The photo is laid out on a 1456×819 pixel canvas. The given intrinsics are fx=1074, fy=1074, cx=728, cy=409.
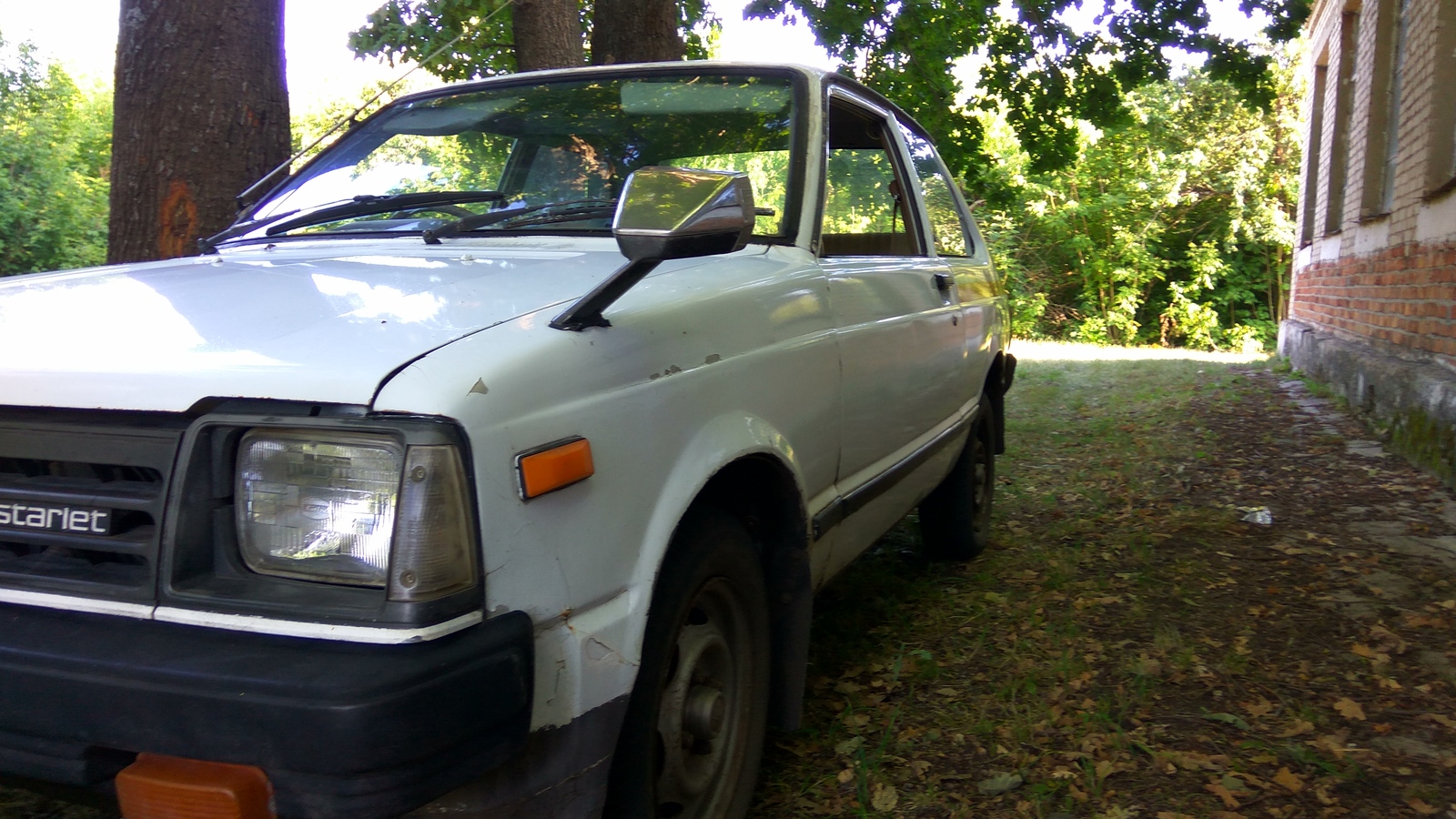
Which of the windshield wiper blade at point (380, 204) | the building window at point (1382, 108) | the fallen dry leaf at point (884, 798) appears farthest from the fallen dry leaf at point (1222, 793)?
the building window at point (1382, 108)

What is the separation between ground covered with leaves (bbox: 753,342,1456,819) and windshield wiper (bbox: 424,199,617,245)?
1.55 metres

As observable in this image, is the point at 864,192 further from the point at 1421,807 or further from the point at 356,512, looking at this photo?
the point at 356,512

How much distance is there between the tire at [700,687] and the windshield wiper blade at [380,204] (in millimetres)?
1208

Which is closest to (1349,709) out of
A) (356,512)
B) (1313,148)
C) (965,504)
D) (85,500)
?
(965,504)

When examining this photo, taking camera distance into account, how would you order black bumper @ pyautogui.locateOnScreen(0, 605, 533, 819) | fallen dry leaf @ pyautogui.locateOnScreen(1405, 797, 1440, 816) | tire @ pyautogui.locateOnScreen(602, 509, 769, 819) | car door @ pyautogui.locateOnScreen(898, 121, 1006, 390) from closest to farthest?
1. black bumper @ pyautogui.locateOnScreen(0, 605, 533, 819)
2. tire @ pyautogui.locateOnScreen(602, 509, 769, 819)
3. fallen dry leaf @ pyautogui.locateOnScreen(1405, 797, 1440, 816)
4. car door @ pyautogui.locateOnScreen(898, 121, 1006, 390)

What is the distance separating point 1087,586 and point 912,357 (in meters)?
1.56

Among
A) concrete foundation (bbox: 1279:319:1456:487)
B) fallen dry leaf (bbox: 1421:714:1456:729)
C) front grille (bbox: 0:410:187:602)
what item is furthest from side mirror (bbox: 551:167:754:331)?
concrete foundation (bbox: 1279:319:1456:487)

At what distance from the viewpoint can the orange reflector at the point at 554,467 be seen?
5.22 feet

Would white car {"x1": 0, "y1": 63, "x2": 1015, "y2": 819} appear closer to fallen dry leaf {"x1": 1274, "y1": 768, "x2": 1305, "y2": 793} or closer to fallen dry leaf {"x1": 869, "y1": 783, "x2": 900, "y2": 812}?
fallen dry leaf {"x1": 869, "y1": 783, "x2": 900, "y2": 812}

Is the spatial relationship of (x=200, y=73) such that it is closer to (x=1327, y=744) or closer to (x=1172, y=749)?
(x=1172, y=749)

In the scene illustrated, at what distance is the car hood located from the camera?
5.21 ft

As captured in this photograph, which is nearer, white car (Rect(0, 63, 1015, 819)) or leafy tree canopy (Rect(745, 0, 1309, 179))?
white car (Rect(0, 63, 1015, 819))

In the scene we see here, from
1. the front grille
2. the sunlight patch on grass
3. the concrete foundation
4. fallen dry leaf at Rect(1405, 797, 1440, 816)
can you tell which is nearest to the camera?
the front grille

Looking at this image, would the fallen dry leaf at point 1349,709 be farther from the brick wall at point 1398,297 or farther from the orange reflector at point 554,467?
the brick wall at point 1398,297
